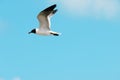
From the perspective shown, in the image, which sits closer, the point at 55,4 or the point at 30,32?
the point at 55,4

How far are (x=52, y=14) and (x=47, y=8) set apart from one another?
1.64ft

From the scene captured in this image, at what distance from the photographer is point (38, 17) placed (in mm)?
67250

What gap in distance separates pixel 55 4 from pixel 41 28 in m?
2.78

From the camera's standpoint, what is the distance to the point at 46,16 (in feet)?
220

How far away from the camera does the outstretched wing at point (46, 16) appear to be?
217 ft

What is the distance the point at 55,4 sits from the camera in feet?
215

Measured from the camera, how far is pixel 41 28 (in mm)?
67875

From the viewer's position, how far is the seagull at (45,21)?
66.3m

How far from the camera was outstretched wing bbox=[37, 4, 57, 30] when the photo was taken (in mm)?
66188

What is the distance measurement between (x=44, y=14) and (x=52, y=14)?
1.93 feet

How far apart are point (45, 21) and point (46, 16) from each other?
574 mm

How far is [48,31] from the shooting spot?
67.4 metres

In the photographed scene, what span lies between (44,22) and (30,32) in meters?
2.47

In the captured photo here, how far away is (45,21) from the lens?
6744 cm
